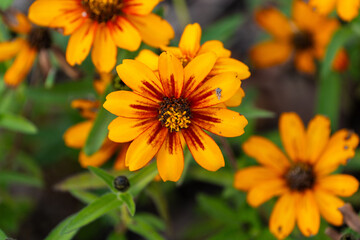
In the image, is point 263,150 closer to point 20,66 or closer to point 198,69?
point 198,69

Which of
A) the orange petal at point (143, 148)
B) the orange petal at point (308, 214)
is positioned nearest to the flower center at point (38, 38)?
the orange petal at point (143, 148)

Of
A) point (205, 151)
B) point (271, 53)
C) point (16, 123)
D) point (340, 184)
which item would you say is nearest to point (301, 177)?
point (340, 184)

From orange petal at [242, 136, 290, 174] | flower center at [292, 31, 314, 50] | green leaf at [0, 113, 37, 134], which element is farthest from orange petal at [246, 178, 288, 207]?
flower center at [292, 31, 314, 50]

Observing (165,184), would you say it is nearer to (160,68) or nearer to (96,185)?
(96,185)

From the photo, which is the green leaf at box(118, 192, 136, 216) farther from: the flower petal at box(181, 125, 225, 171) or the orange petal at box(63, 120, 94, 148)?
the orange petal at box(63, 120, 94, 148)

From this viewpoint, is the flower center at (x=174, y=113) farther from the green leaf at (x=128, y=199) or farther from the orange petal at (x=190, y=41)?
the green leaf at (x=128, y=199)

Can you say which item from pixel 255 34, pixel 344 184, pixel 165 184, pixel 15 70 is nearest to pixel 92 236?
pixel 165 184
